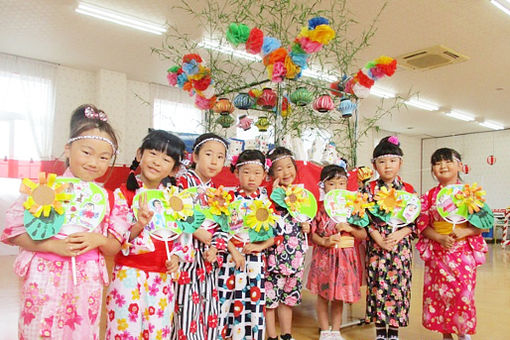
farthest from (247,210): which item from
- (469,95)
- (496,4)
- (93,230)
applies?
(469,95)

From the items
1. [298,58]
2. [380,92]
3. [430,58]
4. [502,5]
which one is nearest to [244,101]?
[298,58]

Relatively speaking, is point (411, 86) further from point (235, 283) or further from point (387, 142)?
point (235, 283)

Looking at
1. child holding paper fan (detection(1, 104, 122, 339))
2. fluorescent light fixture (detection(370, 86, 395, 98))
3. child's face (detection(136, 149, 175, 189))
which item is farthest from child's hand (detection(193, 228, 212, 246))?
fluorescent light fixture (detection(370, 86, 395, 98))

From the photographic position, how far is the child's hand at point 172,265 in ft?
5.40

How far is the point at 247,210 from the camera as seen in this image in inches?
82.0

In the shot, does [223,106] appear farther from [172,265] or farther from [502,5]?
[502,5]

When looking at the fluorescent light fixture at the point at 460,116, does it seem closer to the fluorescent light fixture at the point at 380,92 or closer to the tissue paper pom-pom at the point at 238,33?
the fluorescent light fixture at the point at 380,92

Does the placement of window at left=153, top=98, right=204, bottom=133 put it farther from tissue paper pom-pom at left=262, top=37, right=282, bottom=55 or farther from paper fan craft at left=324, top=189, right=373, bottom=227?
paper fan craft at left=324, top=189, right=373, bottom=227

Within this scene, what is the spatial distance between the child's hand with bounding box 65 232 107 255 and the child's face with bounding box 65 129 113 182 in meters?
0.22

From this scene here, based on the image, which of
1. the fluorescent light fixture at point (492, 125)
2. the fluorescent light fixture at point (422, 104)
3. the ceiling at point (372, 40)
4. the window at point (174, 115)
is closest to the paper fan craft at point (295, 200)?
the ceiling at point (372, 40)

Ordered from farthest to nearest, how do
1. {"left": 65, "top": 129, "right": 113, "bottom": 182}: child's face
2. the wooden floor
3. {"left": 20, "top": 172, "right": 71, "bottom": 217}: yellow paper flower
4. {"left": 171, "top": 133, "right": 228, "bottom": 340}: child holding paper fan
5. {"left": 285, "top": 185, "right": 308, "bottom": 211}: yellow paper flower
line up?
the wooden floor, {"left": 285, "top": 185, "right": 308, "bottom": 211}: yellow paper flower, {"left": 171, "top": 133, "right": 228, "bottom": 340}: child holding paper fan, {"left": 65, "top": 129, "right": 113, "bottom": 182}: child's face, {"left": 20, "top": 172, "right": 71, "bottom": 217}: yellow paper flower

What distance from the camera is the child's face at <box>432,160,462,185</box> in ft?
7.80

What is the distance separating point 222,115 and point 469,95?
695cm

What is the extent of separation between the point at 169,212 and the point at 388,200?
1.37 m
